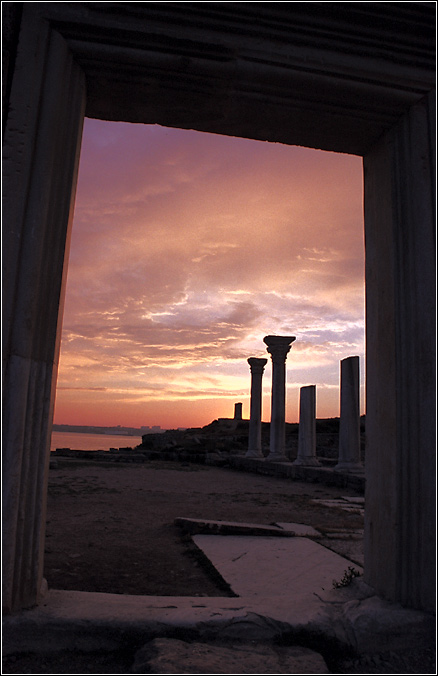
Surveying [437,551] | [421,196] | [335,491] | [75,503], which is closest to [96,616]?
[437,551]

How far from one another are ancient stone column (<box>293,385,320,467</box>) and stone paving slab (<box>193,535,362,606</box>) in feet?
29.5

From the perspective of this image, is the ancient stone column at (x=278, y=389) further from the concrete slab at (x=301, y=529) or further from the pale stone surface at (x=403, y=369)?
the pale stone surface at (x=403, y=369)

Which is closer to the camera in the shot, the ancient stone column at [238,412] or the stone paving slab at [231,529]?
the stone paving slab at [231,529]

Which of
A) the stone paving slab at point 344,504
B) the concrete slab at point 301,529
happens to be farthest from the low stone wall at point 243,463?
the concrete slab at point 301,529

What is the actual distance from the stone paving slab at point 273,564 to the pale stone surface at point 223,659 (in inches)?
19.3

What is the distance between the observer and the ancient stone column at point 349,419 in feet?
38.2

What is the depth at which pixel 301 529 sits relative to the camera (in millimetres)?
5504

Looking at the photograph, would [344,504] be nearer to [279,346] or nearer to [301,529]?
[301,529]

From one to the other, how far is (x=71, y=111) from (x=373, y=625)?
10.7 ft

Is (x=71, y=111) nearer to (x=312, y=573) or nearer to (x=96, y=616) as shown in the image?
(x=96, y=616)

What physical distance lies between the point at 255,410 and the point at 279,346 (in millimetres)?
3507

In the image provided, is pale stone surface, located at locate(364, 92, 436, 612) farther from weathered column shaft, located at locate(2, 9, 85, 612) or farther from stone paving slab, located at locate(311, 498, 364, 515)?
stone paving slab, located at locate(311, 498, 364, 515)

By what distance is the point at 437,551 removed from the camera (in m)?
2.22

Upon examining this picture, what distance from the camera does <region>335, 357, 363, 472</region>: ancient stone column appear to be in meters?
11.6
